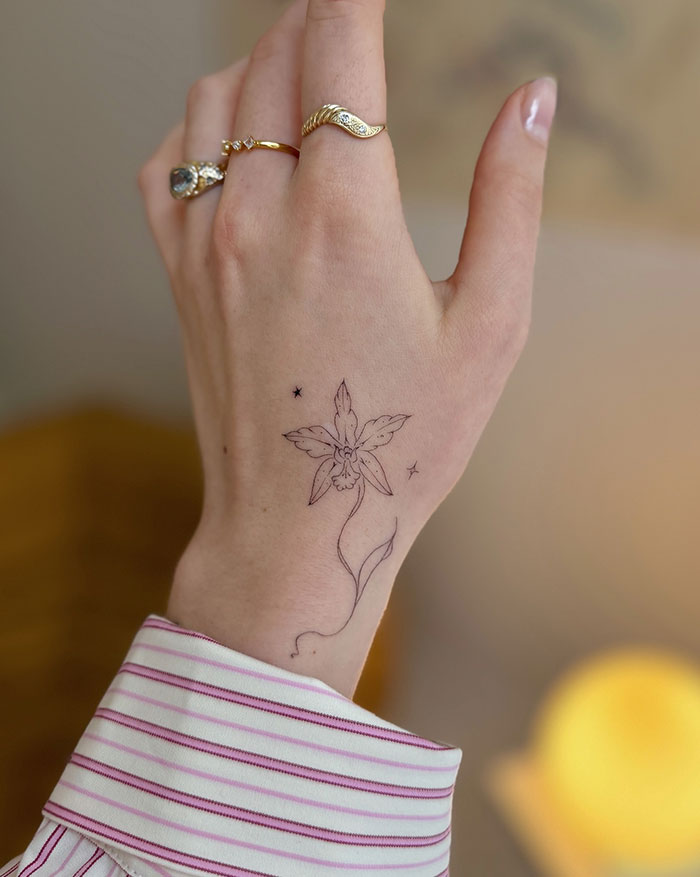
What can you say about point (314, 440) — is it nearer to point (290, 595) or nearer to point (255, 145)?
point (290, 595)

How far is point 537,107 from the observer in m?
0.61

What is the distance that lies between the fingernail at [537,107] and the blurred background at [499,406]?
518 mm

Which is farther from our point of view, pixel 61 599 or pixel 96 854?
pixel 61 599

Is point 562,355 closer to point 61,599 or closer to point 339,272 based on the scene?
point 339,272

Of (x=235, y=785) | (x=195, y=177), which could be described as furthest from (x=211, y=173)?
(x=235, y=785)

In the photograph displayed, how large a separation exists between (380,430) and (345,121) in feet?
0.69

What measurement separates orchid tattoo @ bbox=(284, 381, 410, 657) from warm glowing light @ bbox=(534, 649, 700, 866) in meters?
0.86

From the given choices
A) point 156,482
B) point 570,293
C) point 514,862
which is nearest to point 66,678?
point 156,482

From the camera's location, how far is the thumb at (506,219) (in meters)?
0.58

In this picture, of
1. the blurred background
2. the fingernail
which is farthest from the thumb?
the blurred background

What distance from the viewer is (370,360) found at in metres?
0.57

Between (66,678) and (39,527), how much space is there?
334 mm

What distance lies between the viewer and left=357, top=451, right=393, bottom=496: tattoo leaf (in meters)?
0.59

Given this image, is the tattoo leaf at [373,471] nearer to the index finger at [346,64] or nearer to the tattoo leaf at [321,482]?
the tattoo leaf at [321,482]
